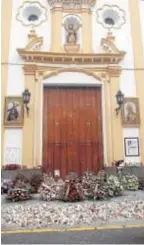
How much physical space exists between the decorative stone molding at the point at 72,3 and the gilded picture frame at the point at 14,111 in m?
4.18

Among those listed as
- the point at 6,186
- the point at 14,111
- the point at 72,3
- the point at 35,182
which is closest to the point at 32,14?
the point at 72,3

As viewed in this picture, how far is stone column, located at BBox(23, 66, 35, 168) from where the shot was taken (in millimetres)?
10148

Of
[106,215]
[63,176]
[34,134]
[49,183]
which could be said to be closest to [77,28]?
[34,134]

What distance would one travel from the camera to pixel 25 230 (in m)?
5.14

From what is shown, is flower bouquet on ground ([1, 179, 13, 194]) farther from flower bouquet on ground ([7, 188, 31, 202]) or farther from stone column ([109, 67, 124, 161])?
stone column ([109, 67, 124, 161])

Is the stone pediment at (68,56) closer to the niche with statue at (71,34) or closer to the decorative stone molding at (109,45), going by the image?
the decorative stone molding at (109,45)

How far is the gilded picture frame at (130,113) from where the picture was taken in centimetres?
1063

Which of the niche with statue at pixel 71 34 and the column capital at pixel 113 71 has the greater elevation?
the niche with statue at pixel 71 34

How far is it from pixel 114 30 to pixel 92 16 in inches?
41.6

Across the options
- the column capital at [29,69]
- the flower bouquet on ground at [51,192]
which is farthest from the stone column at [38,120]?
the flower bouquet on ground at [51,192]

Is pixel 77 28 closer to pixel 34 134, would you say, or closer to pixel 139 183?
pixel 34 134

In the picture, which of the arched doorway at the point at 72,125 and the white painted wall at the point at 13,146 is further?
the arched doorway at the point at 72,125

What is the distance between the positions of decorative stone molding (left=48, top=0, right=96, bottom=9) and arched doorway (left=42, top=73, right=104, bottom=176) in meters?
3.00

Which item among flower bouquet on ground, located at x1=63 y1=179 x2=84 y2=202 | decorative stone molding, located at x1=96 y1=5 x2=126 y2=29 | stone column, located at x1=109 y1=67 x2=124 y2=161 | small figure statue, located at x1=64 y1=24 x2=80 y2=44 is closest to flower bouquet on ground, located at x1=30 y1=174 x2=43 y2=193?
flower bouquet on ground, located at x1=63 y1=179 x2=84 y2=202
